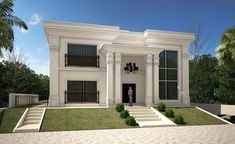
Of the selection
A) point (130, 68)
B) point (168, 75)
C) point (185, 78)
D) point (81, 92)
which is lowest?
point (81, 92)

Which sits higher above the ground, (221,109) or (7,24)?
(7,24)

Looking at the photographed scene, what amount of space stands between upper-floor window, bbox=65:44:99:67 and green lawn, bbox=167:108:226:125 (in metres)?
9.54

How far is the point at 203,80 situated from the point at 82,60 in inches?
917

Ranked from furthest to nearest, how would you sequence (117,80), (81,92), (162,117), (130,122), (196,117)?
(81,92)
(117,80)
(196,117)
(162,117)
(130,122)

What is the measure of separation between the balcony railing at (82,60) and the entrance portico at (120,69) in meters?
1.12

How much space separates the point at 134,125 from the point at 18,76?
34.5 m

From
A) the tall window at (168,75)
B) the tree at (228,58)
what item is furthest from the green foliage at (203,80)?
the tall window at (168,75)

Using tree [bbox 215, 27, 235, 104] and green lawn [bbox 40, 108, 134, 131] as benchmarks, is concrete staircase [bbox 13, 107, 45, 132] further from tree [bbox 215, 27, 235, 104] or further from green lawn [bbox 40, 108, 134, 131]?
tree [bbox 215, 27, 235, 104]

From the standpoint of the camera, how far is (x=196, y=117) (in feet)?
65.5

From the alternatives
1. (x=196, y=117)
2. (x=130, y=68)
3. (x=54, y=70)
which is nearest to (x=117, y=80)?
(x=130, y=68)

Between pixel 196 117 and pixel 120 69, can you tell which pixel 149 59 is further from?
pixel 196 117

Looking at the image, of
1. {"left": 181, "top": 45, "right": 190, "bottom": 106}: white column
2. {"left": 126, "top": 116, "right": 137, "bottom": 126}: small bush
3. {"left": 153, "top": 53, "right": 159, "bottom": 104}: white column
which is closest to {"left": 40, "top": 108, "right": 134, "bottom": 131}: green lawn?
{"left": 126, "top": 116, "right": 137, "bottom": 126}: small bush

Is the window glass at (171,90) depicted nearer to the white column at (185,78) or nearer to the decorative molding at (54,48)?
the white column at (185,78)

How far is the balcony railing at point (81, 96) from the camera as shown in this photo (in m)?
23.6
